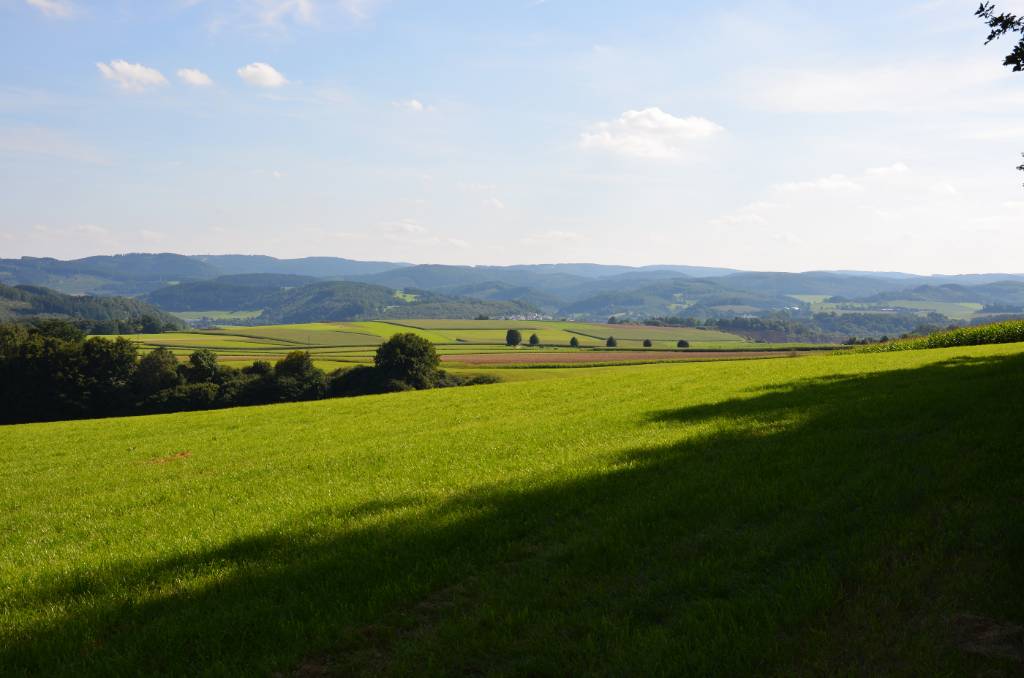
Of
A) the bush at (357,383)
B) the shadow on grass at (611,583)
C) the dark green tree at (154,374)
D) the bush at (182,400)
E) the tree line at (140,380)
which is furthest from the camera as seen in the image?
the dark green tree at (154,374)

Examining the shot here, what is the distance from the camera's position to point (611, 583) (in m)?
8.48

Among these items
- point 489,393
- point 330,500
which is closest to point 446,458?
point 330,500

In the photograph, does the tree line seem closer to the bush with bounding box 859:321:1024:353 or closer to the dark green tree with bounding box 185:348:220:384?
the dark green tree with bounding box 185:348:220:384

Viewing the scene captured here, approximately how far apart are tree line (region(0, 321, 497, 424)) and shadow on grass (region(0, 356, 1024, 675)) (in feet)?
210

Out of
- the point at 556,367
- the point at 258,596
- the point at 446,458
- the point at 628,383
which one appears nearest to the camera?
the point at 258,596

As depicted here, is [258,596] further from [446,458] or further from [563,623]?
[446,458]

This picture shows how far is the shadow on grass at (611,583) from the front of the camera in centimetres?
686

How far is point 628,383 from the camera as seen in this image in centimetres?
3441

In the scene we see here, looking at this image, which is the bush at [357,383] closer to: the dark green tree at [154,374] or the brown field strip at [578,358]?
the dark green tree at [154,374]

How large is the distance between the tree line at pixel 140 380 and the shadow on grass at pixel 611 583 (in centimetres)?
6397

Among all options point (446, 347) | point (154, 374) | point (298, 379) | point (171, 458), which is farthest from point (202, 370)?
point (171, 458)

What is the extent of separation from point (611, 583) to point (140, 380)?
85.6m

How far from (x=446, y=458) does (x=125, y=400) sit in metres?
74.9

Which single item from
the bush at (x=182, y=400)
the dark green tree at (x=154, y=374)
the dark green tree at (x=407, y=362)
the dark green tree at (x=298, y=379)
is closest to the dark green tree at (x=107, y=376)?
the dark green tree at (x=154, y=374)
